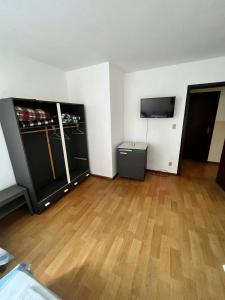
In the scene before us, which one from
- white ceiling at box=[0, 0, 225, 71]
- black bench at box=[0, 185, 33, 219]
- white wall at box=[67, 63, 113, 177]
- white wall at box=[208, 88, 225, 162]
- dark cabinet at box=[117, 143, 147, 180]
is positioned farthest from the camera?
white wall at box=[208, 88, 225, 162]

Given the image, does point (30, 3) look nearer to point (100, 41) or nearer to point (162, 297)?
point (100, 41)

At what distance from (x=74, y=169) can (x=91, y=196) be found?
939mm

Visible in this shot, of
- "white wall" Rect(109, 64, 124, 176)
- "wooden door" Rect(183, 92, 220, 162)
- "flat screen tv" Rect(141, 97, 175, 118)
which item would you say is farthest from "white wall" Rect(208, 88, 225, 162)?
"white wall" Rect(109, 64, 124, 176)

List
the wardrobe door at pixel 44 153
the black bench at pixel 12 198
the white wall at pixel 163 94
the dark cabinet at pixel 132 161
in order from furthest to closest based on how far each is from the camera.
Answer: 1. the dark cabinet at pixel 132 161
2. the white wall at pixel 163 94
3. the wardrobe door at pixel 44 153
4. the black bench at pixel 12 198

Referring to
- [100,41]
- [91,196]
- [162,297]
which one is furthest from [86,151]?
[162,297]

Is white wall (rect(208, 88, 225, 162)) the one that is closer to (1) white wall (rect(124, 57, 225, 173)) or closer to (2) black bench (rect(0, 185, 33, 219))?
(1) white wall (rect(124, 57, 225, 173))

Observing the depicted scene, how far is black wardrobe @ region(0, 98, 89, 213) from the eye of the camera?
1736 mm

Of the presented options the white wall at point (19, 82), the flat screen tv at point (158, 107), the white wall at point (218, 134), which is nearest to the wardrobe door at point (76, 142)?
the white wall at point (19, 82)

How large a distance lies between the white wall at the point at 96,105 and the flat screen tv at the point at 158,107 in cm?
81

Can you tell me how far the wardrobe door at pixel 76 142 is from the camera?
270cm

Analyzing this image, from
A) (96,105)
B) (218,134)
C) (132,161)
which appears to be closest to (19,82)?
(96,105)

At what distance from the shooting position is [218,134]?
342 centimetres

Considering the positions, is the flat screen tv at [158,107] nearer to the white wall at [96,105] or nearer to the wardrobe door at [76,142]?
the white wall at [96,105]

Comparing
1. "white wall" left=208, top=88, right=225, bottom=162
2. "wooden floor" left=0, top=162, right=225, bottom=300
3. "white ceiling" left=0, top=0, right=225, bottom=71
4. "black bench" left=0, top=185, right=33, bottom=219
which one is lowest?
"wooden floor" left=0, top=162, right=225, bottom=300
